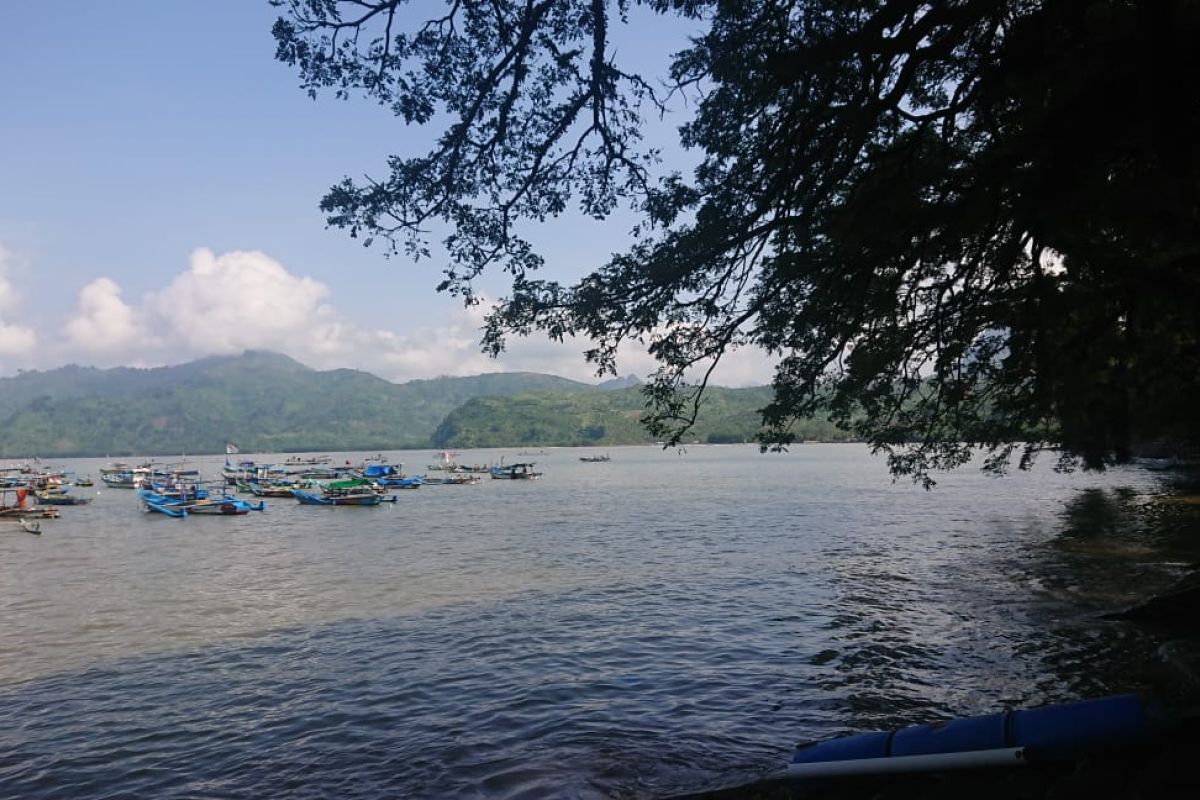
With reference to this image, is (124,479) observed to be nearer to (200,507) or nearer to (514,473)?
(200,507)

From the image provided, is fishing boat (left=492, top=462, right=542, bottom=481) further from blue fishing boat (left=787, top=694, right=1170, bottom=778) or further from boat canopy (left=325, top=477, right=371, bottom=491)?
blue fishing boat (left=787, top=694, right=1170, bottom=778)

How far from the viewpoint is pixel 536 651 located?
1611 centimetres

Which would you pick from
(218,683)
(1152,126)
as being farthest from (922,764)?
(218,683)

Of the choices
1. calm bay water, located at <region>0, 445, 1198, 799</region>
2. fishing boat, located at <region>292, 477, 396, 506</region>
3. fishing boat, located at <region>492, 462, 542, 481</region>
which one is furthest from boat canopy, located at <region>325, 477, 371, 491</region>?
fishing boat, located at <region>492, 462, 542, 481</region>

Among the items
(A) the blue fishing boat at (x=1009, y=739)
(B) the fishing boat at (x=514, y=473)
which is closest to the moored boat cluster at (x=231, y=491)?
(B) the fishing boat at (x=514, y=473)

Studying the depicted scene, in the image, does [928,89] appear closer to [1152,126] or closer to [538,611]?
[1152,126]

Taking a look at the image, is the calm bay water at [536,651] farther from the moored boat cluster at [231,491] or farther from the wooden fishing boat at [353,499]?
the wooden fishing boat at [353,499]

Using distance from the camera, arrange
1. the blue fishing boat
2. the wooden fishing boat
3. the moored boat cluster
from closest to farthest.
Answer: the blue fishing boat < the moored boat cluster < the wooden fishing boat

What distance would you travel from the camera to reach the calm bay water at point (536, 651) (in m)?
10.4

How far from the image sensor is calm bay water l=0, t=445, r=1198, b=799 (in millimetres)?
10438

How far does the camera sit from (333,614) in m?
21.1

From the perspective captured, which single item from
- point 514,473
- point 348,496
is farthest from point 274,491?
point 514,473

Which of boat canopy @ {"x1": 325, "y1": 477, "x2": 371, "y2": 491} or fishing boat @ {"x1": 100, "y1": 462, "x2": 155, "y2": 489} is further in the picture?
fishing boat @ {"x1": 100, "y1": 462, "x2": 155, "y2": 489}

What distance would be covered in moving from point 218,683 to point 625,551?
19.9 m
